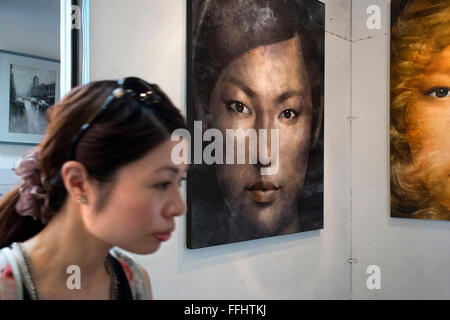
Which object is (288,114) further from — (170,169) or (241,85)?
(170,169)

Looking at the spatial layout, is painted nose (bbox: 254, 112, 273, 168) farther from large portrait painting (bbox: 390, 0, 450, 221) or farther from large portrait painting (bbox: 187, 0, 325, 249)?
large portrait painting (bbox: 390, 0, 450, 221)

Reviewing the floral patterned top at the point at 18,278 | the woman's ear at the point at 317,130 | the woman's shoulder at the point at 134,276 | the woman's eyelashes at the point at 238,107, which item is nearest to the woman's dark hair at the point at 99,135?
the floral patterned top at the point at 18,278

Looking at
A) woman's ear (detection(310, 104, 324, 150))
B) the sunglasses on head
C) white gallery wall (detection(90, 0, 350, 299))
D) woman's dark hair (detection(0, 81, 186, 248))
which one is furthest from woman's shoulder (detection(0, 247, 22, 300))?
woman's ear (detection(310, 104, 324, 150))

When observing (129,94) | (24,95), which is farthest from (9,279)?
(24,95)

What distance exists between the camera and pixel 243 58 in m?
1.72

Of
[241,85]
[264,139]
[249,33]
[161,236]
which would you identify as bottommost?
[161,236]

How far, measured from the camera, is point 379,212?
94.6 inches

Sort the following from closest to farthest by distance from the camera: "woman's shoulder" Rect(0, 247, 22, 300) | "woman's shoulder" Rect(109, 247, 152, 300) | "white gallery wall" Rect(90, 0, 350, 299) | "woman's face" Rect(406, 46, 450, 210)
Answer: "woman's shoulder" Rect(0, 247, 22, 300), "woman's shoulder" Rect(109, 247, 152, 300), "white gallery wall" Rect(90, 0, 350, 299), "woman's face" Rect(406, 46, 450, 210)

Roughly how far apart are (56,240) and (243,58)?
1246 millimetres

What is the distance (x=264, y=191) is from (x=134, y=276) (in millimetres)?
1063

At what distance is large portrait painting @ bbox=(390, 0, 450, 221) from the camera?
7.06 ft

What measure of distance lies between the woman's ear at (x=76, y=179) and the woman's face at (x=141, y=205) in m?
0.02

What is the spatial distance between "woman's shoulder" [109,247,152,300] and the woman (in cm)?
10

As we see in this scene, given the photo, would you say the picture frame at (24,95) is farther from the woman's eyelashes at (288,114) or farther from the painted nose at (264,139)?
the woman's eyelashes at (288,114)
